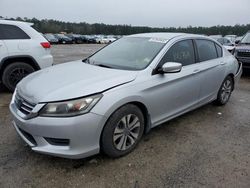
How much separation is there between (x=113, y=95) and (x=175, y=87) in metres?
1.21

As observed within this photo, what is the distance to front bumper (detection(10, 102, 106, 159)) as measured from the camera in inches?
97.4

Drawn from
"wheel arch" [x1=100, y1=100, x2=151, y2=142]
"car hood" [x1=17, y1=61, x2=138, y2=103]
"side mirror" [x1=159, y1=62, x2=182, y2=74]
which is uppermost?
"side mirror" [x1=159, y1=62, x2=182, y2=74]

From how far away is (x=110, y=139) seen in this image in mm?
2783

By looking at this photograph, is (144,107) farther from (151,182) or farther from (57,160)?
(57,160)

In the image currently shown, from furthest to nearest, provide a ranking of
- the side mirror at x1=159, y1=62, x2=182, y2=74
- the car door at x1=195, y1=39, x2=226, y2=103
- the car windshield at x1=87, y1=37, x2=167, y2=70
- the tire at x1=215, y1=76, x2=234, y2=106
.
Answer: the tire at x1=215, y1=76, x2=234, y2=106
the car door at x1=195, y1=39, x2=226, y2=103
the car windshield at x1=87, y1=37, x2=167, y2=70
the side mirror at x1=159, y1=62, x2=182, y2=74

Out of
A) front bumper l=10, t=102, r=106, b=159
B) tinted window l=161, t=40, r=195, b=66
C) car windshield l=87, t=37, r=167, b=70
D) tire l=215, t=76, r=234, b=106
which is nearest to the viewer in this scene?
front bumper l=10, t=102, r=106, b=159

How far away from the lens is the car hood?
8.55ft

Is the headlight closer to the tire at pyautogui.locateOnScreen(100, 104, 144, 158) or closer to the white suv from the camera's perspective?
the tire at pyautogui.locateOnScreen(100, 104, 144, 158)

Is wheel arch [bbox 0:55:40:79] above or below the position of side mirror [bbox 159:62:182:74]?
below

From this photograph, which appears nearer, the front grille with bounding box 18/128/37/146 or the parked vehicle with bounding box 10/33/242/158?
the parked vehicle with bounding box 10/33/242/158

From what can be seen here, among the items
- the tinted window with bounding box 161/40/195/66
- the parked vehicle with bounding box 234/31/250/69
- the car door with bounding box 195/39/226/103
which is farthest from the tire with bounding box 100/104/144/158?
the parked vehicle with bounding box 234/31/250/69

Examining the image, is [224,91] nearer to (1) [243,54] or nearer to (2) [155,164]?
(2) [155,164]

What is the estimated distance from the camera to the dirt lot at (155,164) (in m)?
2.59

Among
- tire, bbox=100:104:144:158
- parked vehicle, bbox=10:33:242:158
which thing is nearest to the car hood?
parked vehicle, bbox=10:33:242:158
